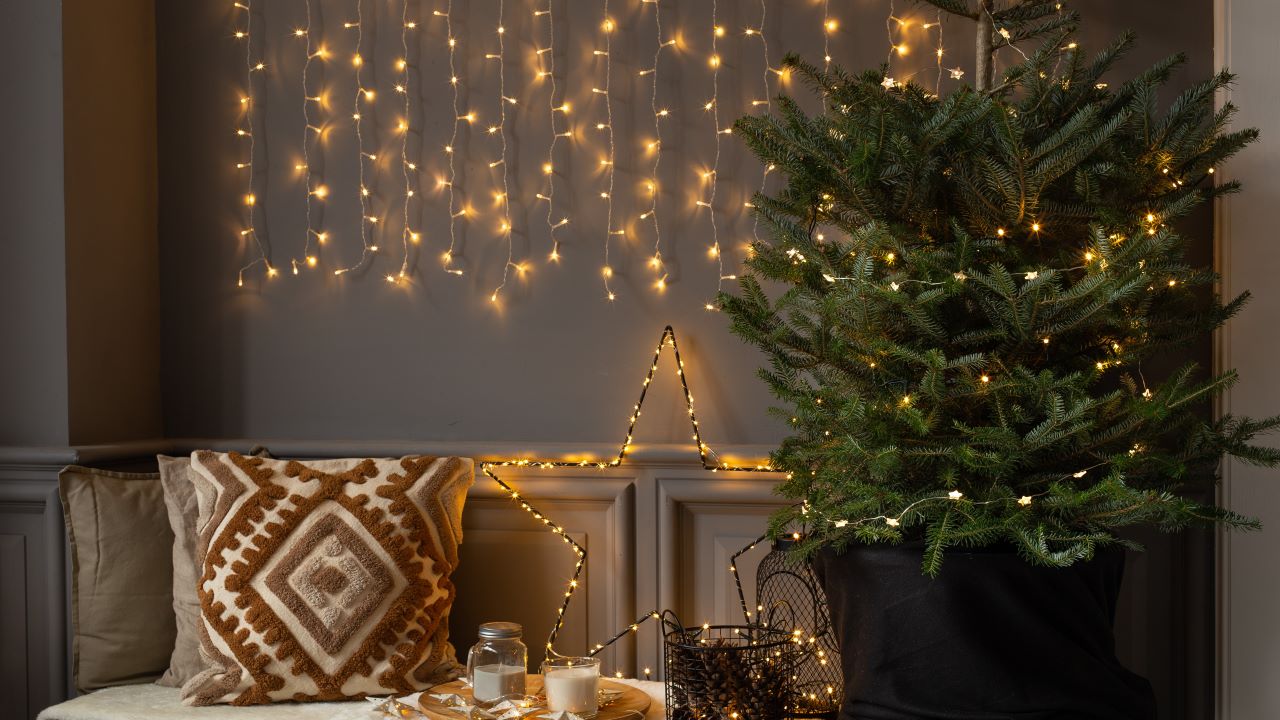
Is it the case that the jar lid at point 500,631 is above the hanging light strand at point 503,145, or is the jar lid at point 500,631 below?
below

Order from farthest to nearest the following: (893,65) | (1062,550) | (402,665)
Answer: (893,65)
(402,665)
(1062,550)

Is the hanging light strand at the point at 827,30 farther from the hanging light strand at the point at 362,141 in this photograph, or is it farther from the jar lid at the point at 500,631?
the jar lid at the point at 500,631

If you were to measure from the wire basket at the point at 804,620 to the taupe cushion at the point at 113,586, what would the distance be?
3.81 ft

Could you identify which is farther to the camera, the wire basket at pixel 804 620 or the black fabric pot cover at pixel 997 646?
the wire basket at pixel 804 620

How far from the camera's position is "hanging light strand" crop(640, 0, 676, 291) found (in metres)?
2.08

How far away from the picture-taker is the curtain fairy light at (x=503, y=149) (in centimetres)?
215

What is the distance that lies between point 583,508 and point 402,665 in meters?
0.46

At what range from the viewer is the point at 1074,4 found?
1909 mm

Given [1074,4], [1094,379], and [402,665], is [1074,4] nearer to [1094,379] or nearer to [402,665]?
[1094,379]

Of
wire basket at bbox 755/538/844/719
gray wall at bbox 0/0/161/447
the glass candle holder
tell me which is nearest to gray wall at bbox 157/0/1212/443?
gray wall at bbox 0/0/161/447

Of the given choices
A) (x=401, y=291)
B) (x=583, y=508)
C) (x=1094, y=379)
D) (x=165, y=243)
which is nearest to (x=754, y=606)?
(x=583, y=508)

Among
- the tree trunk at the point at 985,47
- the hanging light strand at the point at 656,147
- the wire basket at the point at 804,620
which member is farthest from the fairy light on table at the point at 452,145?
the tree trunk at the point at 985,47

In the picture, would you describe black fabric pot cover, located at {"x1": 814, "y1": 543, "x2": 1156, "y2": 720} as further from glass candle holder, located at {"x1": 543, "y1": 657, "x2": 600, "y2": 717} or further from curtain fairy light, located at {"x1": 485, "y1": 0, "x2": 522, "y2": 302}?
curtain fairy light, located at {"x1": 485, "y1": 0, "x2": 522, "y2": 302}

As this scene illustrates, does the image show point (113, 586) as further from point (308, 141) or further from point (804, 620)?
point (804, 620)
